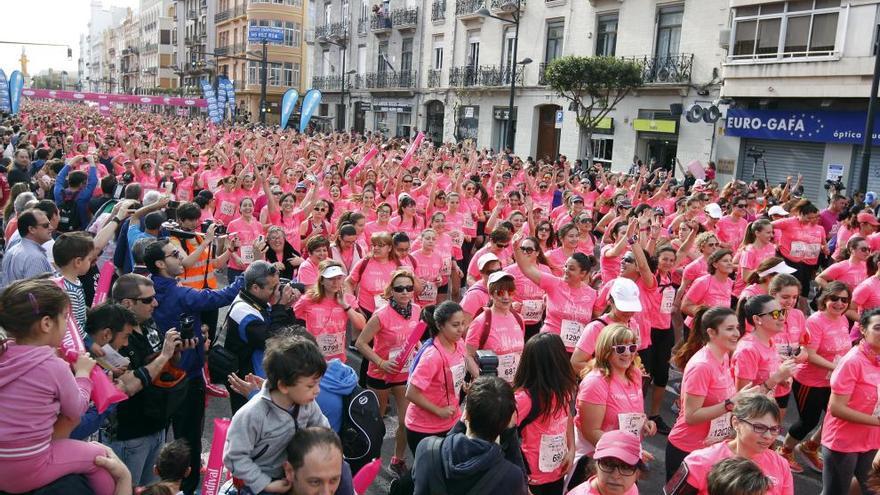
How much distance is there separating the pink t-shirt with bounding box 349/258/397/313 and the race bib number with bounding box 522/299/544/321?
4.17ft

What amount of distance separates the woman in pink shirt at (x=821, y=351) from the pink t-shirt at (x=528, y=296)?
7.11ft

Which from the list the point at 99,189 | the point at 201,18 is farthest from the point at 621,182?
the point at 201,18

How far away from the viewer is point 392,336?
5.09 m

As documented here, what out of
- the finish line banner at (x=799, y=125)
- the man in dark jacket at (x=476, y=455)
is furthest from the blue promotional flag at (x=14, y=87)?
the man in dark jacket at (x=476, y=455)

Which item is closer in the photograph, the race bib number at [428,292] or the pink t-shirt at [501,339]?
the pink t-shirt at [501,339]

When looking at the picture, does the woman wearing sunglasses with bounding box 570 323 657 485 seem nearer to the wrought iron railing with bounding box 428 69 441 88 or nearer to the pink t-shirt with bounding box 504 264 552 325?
the pink t-shirt with bounding box 504 264 552 325

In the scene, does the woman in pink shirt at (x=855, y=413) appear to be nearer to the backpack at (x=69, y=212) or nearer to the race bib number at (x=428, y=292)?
the race bib number at (x=428, y=292)

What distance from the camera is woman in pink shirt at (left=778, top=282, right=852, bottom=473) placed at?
17.2 ft

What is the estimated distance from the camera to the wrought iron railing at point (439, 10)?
34531mm

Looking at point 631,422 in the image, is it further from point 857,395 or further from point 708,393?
point 857,395

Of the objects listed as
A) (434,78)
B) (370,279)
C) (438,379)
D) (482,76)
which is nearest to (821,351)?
(438,379)

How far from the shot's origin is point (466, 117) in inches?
1319

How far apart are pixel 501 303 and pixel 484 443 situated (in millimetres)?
2016

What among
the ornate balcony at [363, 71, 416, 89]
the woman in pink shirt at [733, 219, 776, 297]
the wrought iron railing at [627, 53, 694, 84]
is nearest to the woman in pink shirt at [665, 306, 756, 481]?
the woman in pink shirt at [733, 219, 776, 297]
